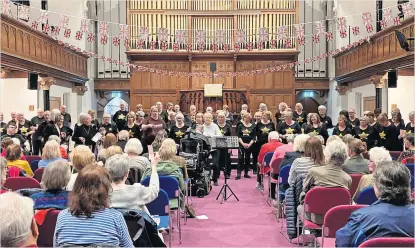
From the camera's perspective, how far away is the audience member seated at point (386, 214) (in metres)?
2.85

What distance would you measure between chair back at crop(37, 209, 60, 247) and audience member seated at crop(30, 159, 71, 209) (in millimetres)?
60

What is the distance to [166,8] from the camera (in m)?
18.2

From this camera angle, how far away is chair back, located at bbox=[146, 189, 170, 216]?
4.66 metres

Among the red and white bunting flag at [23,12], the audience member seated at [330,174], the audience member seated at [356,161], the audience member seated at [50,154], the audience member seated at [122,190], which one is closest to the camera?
the audience member seated at [122,190]

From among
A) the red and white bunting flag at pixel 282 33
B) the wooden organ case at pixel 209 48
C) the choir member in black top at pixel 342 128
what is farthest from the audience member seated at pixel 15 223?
the red and white bunting flag at pixel 282 33

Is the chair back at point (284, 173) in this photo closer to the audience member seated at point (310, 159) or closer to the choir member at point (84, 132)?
the audience member seated at point (310, 159)

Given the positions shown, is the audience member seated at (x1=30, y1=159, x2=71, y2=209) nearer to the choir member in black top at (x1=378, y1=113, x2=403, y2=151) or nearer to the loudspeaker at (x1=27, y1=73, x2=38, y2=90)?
the choir member in black top at (x1=378, y1=113, x2=403, y2=151)

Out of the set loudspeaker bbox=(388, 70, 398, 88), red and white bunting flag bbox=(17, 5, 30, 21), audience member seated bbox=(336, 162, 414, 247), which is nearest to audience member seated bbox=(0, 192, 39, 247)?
audience member seated bbox=(336, 162, 414, 247)

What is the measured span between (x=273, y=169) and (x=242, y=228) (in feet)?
3.91

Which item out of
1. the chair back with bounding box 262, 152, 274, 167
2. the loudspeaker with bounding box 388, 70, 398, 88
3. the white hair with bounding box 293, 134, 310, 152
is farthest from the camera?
the loudspeaker with bounding box 388, 70, 398, 88

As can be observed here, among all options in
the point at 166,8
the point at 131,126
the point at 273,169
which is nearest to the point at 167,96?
the point at 166,8

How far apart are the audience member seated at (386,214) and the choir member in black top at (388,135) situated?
6092mm

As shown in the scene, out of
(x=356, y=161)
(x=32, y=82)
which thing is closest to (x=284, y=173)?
(x=356, y=161)

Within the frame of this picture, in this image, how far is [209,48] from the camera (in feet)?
60.1
